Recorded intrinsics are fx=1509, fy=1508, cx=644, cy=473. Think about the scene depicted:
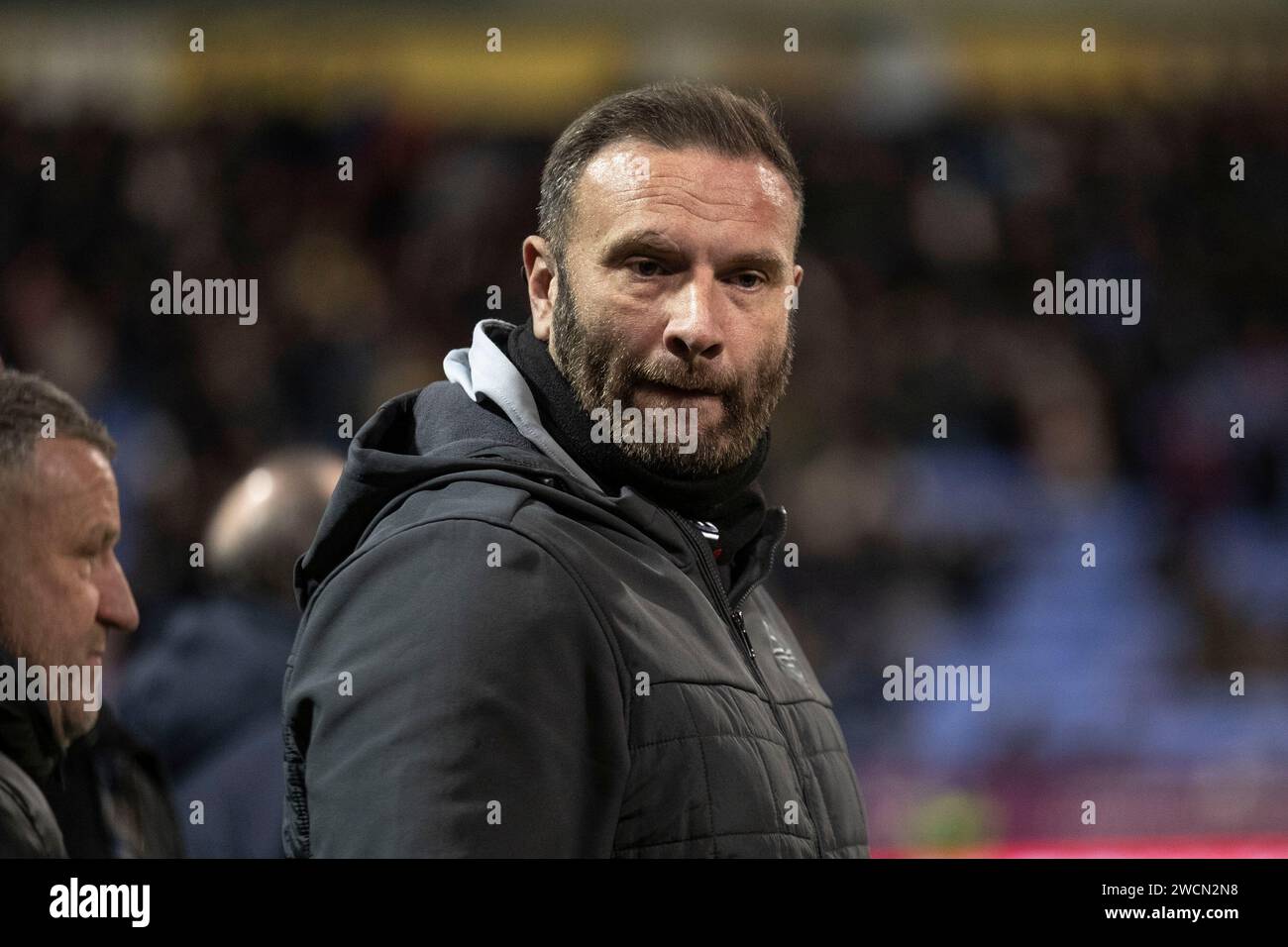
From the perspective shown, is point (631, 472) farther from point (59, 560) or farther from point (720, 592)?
point (59, 560)

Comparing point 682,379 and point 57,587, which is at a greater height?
point 682,379

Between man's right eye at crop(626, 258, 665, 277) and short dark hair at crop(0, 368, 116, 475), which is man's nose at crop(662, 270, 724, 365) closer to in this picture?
man's right eye at crop(626, 258, 665, 277)

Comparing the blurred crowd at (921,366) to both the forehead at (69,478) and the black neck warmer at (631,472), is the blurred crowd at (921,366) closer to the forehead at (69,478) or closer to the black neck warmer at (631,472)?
the forehead at (69,478)

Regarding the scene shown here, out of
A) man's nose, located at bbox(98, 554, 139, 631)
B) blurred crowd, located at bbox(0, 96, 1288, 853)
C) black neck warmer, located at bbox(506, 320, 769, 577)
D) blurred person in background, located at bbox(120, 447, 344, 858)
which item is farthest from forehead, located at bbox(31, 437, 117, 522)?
blurred crowd, located at bbox(0, 96, 1288, 853)

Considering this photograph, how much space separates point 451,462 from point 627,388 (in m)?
0.26

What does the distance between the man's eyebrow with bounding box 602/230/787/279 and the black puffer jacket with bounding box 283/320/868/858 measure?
0.78 feet

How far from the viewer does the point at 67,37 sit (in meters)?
5.42

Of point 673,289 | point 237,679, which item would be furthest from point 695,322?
point 237,679

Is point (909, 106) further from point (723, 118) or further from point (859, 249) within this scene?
point (723, 118)

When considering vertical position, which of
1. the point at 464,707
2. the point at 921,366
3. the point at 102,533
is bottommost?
the point at 464,707

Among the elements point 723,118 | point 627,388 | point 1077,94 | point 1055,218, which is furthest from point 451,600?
point 1077,94

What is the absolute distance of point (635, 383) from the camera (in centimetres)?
183

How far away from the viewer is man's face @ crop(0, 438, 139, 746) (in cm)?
223

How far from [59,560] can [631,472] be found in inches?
39.3
